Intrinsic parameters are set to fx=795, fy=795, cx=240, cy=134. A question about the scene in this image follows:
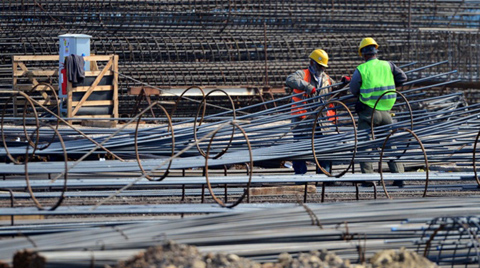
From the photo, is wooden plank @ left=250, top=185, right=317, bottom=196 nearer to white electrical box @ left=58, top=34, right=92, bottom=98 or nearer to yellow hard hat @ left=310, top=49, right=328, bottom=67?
yellow hard hat @ left=310, top=49, right=328, bottom=67

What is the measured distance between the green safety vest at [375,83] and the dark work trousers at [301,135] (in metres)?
0.72

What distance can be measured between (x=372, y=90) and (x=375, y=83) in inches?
3.4

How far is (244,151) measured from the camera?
27.5 feet

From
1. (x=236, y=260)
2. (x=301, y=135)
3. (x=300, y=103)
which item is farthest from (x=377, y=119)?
(x=236, y=260)

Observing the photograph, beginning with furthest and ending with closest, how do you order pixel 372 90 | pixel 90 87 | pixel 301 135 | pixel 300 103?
pixel 90 87 → pixel 300 103 → pixel 301 135 → pixel 372 90

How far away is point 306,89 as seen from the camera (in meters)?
9.41

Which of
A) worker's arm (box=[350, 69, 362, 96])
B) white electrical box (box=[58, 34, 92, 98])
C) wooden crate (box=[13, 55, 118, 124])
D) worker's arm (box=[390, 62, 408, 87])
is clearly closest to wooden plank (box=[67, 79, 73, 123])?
wooden crate (box=[13, 55, 118, 124])

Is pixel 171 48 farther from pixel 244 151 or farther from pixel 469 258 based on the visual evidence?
pixel 469 258

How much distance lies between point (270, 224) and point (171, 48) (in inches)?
418

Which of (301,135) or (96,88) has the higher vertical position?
(96,88)

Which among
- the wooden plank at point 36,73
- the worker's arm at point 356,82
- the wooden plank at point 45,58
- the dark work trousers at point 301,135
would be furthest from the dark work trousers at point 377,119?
the wooden plank at point 36,73

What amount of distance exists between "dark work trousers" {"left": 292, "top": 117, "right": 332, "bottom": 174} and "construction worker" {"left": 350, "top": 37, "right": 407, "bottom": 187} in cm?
59

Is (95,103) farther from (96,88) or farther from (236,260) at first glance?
(236,260)

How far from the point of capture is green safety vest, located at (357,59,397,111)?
29.2ft
